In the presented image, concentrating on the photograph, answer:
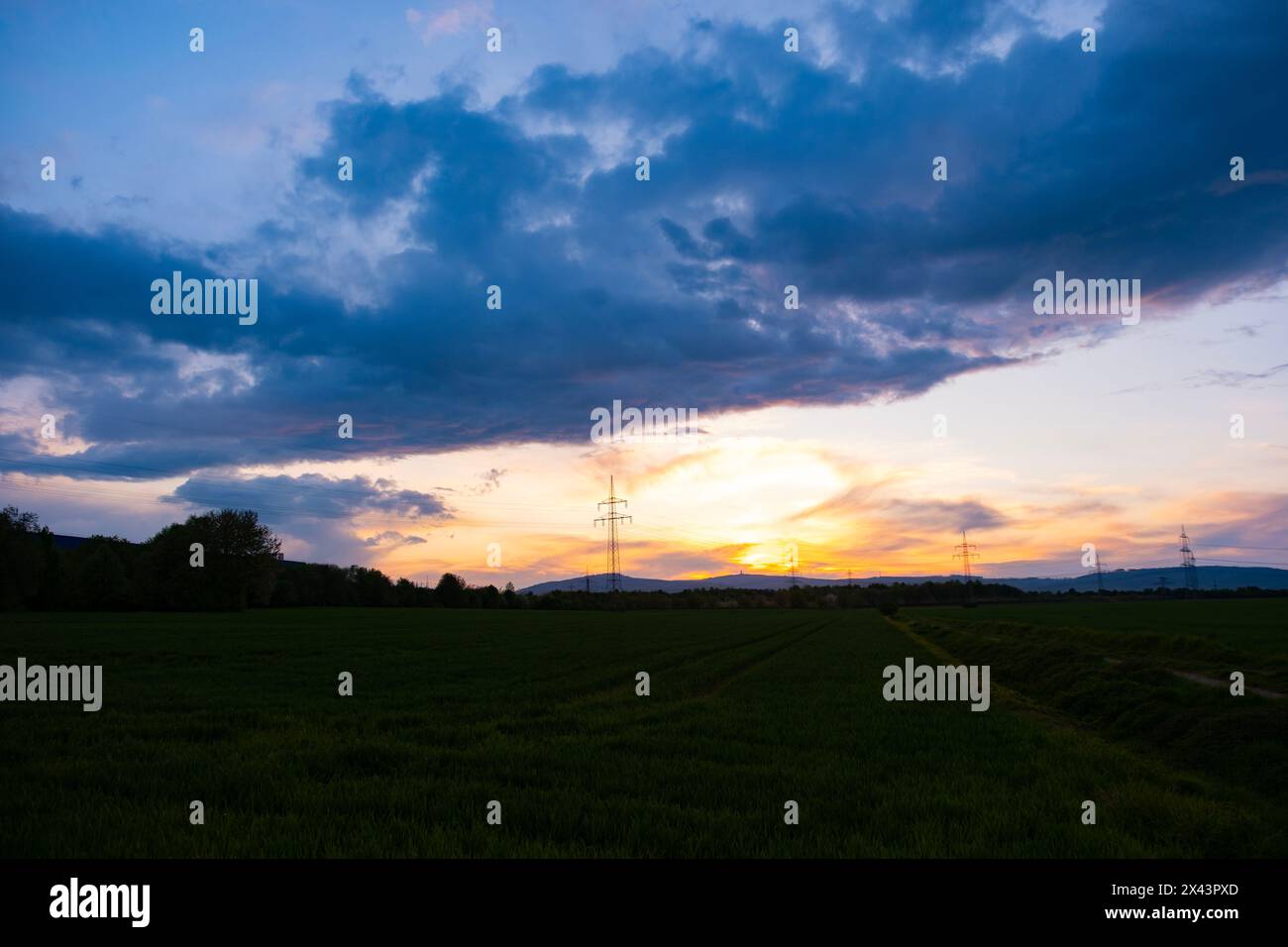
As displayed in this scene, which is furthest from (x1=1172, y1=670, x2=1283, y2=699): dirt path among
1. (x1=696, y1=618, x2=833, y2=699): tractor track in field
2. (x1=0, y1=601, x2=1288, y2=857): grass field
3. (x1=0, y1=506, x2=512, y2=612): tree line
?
(x1=0, y1=506, x2=512, y2=612): tree line

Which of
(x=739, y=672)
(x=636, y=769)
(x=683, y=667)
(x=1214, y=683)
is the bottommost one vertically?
(x=739, y=672)

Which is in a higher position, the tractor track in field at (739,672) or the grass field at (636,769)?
the grass field at (636,769)

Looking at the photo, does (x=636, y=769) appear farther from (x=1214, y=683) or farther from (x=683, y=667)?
(x=1214, y=683)

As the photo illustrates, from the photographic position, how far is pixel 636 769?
34.5ft

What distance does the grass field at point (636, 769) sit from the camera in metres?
7.28

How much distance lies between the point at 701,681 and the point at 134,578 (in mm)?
110861

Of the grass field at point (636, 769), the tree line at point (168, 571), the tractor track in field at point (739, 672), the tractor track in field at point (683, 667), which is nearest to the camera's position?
the grass field at point (636, 769)

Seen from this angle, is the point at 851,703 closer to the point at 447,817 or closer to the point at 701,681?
the point at 701,681

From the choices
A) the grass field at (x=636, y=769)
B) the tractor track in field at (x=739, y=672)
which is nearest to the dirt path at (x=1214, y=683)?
the grass field at (x=636, y=769)

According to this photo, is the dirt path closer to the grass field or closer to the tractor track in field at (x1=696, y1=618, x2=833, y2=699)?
the grass field

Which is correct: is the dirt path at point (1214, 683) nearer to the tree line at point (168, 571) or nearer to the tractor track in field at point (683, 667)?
the tractor track in field at point (683, 667)

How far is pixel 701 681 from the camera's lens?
25.0 metres

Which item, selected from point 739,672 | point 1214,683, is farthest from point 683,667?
point 1214,683
